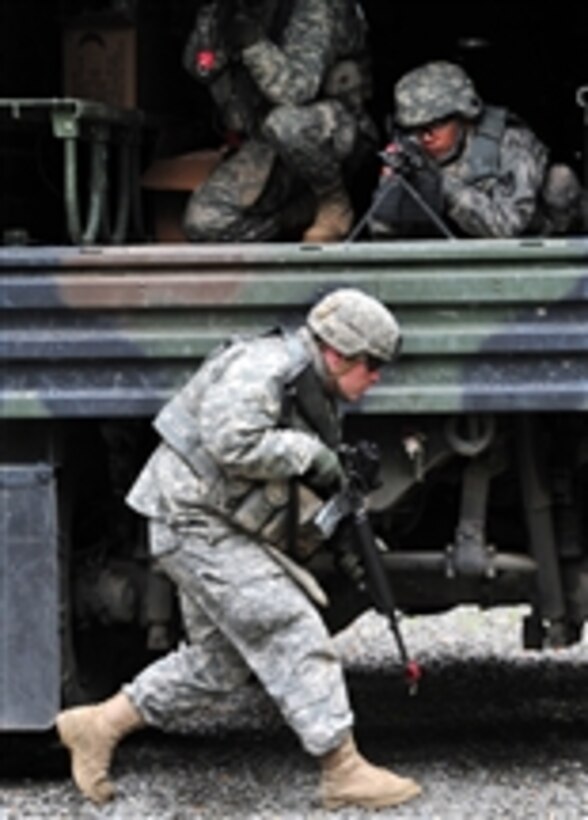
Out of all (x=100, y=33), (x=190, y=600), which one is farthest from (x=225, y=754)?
(x=100, y=33)

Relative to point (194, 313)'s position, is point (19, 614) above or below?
below

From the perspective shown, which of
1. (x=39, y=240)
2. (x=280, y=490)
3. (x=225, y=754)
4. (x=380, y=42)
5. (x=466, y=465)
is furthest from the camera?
(x=380, y=42)

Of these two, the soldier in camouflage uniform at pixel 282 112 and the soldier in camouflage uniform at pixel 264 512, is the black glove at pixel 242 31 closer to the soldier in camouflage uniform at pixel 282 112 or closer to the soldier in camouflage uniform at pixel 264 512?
the soldier in camouflage uniform at pixel 282 112

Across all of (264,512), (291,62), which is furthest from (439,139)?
(264,512)

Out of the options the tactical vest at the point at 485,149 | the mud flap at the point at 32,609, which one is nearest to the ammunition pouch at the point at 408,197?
the tactical vest at the point at 485,149

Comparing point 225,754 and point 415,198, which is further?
point 225,754

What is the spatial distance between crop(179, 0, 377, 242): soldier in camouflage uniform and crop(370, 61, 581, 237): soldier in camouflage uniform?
0.24 m

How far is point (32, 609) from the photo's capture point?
18.0 feet

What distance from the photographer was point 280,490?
17.4ft

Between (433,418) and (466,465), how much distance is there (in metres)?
0.21

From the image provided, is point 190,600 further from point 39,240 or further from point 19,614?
point 39,240

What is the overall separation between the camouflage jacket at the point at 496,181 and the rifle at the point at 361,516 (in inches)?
29.7

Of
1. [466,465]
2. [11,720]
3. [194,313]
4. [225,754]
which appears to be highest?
[194,313]

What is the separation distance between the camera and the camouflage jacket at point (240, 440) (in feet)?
17.0
